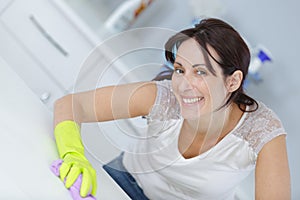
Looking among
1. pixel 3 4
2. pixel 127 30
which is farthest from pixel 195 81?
pixel 3 4

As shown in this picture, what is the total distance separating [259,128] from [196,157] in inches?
6.3

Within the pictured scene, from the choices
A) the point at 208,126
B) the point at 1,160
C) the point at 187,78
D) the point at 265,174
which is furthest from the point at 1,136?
the point at 265,174

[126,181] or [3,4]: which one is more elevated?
[3,4]

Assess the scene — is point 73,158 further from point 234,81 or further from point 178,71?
point 234,81

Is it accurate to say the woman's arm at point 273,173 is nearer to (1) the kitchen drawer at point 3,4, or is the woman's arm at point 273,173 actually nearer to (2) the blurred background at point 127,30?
(2) the blurred background at point 127,30

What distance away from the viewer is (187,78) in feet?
3.16

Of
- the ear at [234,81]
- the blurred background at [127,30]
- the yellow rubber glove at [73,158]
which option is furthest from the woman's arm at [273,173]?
the blurred background at [127,30]

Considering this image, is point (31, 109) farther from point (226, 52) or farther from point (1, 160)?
point (226, 52)

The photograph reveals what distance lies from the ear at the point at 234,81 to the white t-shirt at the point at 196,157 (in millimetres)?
114

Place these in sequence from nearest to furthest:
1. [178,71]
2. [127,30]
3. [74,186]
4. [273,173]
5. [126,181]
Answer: [74,186], [178,71], [273,173], [126,181], [127,30]

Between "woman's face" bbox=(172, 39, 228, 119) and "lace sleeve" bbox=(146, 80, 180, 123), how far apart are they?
0.17ft

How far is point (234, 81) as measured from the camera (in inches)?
40.9

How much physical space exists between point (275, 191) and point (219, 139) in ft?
0.57

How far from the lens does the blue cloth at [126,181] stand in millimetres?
1255
